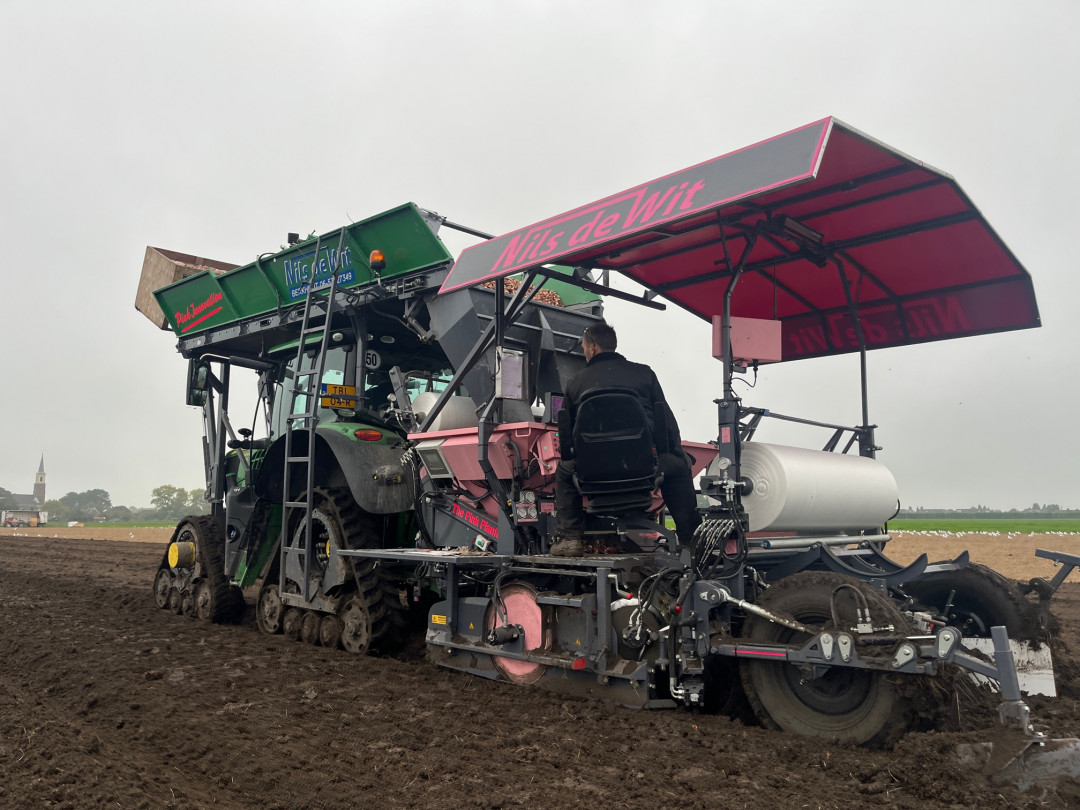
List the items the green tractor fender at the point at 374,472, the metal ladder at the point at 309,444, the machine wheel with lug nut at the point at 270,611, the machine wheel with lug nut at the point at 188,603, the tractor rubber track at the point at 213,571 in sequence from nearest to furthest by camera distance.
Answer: the green tractor fender at the point at 374,472, the metal ladder at the point at 309,444, the machine wheel with lug nut at the point at 270,611, the tractor rubber track at the point at 213,571, the machine wheel with lug nut at the point at 188,603

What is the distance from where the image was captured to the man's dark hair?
5.23 meters

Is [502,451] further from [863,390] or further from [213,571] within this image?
[213,571]

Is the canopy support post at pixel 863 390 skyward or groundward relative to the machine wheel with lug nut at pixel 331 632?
skyward

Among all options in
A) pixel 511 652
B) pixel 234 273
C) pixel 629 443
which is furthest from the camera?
pixel 234 273

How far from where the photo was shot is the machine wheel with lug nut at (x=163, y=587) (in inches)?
383

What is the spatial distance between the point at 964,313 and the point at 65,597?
11081 mm

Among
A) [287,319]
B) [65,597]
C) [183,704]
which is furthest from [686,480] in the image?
[65,597]

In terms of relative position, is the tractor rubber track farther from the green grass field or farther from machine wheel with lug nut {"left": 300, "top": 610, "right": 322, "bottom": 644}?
the green grass field

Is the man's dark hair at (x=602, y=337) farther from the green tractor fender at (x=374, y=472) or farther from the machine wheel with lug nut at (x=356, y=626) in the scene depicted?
the machine wheel with lug nut at (x=356, y=626)

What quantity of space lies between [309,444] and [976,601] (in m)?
5.14

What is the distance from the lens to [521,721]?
15.0ft

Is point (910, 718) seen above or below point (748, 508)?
below

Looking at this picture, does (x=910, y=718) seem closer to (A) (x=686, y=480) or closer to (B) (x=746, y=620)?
(B) (x=746, y=620)

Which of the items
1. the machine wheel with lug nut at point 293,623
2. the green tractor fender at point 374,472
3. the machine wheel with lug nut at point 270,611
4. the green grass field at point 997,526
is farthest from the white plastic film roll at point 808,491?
the green grass field at point 997,526
